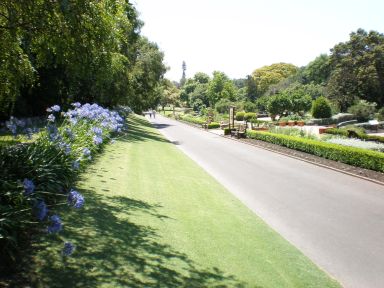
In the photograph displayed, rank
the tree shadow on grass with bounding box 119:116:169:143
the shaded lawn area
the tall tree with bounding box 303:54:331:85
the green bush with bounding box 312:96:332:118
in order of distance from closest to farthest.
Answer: the shaded lawn area < the tree shadow on grass with bounding box 119:116:169:143 < the green bush with bounding box 312:96:332:118 < the tall tree with bounding box 303:54:331:85

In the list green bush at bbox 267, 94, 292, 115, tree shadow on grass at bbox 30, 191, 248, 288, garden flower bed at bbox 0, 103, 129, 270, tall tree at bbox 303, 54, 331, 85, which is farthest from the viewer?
tall tree at bbox 303, 54, 331, 85

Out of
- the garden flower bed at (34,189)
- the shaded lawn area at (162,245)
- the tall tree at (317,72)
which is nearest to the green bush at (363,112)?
the shaded lawn area at (162,245)

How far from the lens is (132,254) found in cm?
521

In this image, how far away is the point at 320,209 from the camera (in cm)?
991

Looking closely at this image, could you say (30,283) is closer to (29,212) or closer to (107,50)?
(29,212)

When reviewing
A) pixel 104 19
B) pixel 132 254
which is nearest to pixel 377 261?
pixel 132 254

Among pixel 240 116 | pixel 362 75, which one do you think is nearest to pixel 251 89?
pixel 240 116

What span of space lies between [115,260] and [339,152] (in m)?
15.0

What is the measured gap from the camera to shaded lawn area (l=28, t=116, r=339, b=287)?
4.52 metres

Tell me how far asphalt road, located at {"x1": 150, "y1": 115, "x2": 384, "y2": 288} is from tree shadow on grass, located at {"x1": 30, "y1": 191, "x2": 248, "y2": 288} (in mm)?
2537

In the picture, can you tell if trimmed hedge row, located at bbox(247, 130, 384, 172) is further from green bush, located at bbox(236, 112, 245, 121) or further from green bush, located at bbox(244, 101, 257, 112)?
green bush, located at bbox(244, 101, 257, 112)

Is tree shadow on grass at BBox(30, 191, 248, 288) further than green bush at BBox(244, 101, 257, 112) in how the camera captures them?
No

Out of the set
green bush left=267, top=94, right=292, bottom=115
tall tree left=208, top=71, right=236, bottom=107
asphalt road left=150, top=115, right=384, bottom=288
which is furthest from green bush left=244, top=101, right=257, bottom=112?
asphalt road left=150, top=115, right=384, bottom=288

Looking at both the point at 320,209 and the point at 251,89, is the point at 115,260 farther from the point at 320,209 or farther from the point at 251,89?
the point at 251,89
